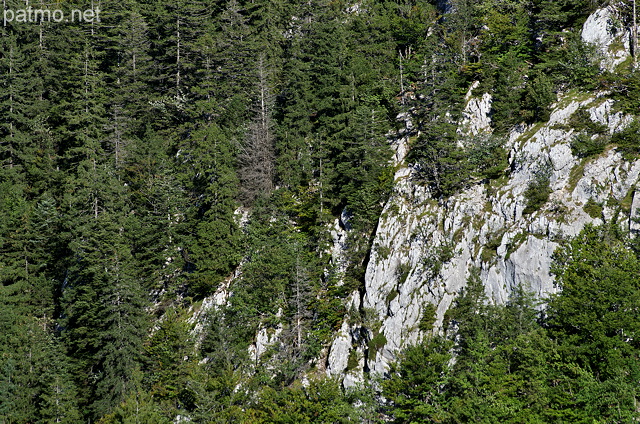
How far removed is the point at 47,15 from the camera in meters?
62.2

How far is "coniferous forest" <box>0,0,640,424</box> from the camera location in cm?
2591

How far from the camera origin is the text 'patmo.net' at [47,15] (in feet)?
193

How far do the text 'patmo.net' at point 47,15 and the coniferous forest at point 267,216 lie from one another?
423 centimetres

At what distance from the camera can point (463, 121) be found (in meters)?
37.5

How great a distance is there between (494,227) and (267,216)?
1772cm

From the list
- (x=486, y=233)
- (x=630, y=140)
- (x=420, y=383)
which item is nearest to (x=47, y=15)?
(x=486, y=233)

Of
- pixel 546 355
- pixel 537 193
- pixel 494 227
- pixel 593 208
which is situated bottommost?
pixel 546 355

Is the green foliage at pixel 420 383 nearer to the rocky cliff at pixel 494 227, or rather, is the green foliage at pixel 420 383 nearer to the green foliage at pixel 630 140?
the rocky cliff at pixel 494 227

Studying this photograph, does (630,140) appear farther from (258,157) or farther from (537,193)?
(258,157)

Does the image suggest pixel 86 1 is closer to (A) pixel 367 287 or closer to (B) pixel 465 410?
(A) pixel 367 287

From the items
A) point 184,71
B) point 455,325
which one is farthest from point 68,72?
point 455,325

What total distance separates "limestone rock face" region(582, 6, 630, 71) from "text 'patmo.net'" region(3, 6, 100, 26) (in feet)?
170

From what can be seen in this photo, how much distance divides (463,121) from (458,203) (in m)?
7.90

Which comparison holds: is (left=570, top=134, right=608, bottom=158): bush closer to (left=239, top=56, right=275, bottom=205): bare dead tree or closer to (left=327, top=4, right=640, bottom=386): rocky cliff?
(left=327, top=4, right=640, bottom=386): rocky cliff
